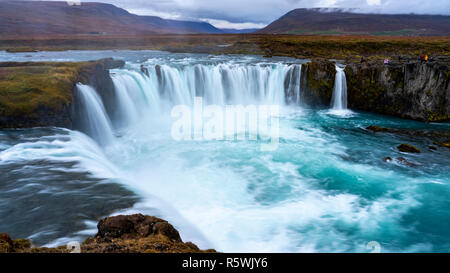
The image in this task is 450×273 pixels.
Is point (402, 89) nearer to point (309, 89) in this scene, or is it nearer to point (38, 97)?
point (309, 89)

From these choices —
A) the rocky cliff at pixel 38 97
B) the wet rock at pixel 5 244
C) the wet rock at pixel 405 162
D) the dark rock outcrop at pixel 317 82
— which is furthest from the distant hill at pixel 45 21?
the wet rock at pixel 405 162

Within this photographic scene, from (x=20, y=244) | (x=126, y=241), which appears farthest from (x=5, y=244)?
(x=126, y=241)

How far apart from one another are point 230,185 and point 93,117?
884 centimetres

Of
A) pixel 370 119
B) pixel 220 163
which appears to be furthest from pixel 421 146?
pixel 220 163

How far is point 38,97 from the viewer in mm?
12391

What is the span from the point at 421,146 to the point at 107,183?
659 inches

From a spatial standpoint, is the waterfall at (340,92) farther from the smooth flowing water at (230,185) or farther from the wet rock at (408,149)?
the wet rock at (408,149)

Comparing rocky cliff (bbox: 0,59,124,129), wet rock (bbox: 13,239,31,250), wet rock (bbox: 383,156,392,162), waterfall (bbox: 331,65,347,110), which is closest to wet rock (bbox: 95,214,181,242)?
wet rock (bbox: 13,239,31,250)

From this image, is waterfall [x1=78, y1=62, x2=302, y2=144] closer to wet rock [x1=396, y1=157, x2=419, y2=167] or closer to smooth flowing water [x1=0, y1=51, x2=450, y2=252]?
smooth flowing water [x1=0, y1=51, x2=450, y2=252]

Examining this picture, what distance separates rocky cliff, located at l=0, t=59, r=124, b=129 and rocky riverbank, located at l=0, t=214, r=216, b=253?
8841mm

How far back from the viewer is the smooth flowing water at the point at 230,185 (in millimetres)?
7164

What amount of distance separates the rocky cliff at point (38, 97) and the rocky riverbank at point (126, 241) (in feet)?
29.0

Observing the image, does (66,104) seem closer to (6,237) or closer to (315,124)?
(6,237)

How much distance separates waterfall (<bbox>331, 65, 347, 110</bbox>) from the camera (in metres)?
25.2
